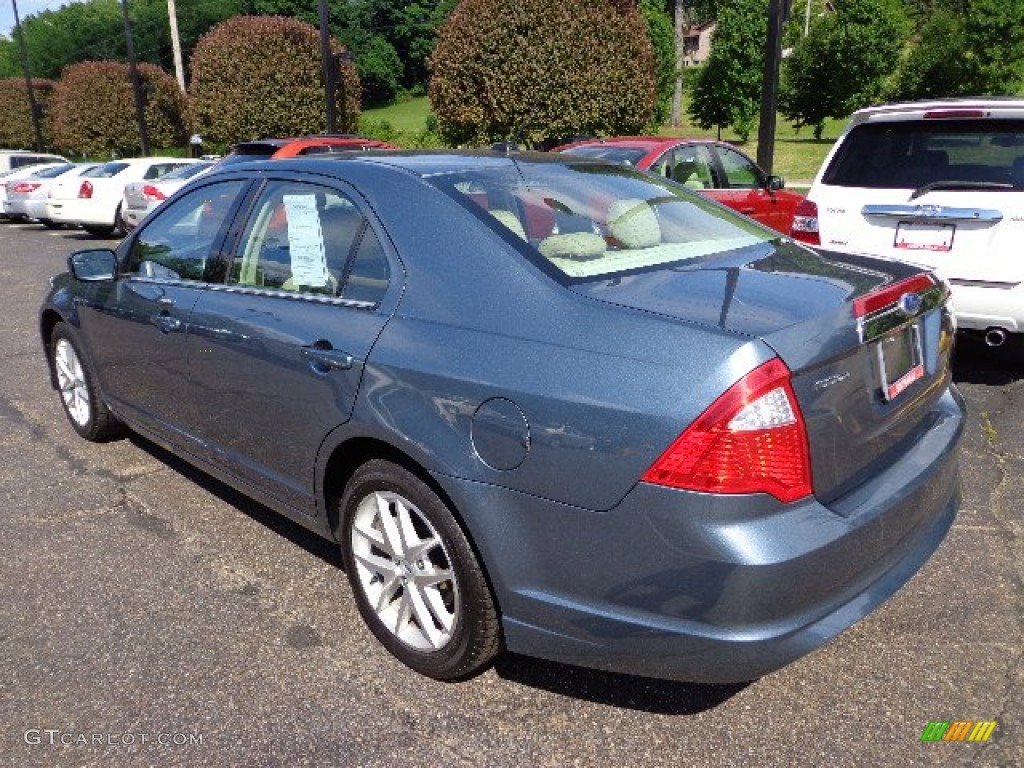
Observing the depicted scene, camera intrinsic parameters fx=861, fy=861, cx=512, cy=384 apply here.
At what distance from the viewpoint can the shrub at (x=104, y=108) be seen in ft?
106

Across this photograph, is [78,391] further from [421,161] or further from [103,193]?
[103,193]

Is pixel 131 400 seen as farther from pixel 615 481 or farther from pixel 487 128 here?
pixel 487 128

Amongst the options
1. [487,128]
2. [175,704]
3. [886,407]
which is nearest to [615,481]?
[886,407]

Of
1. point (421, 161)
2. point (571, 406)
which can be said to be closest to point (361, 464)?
point (571, 406)

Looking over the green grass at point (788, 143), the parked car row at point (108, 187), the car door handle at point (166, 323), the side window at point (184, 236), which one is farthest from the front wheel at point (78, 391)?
the green grass at point (788, 143)

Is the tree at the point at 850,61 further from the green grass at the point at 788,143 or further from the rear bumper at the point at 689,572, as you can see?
the rear bumper at the point at 689,572

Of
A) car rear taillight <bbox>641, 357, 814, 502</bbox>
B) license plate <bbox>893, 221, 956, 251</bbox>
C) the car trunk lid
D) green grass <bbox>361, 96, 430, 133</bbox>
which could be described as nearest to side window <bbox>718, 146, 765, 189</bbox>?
license plate <bbox>893, 221, 956, 251</bbox>

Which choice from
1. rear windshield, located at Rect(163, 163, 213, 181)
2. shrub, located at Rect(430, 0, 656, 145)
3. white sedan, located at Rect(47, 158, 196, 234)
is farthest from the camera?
shrub, located at Rect(430, 0, 656, 145)

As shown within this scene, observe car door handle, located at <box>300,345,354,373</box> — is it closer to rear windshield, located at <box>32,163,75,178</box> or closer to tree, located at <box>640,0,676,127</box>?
rear windshield, located at <box>32,163,75,178</box>

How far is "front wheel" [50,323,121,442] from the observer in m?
4.56

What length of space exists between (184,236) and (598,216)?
1.91 m

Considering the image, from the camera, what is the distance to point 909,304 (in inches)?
95.7

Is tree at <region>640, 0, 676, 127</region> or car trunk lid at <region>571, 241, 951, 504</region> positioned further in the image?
tree at <region>640, 0, 676, 127</region>

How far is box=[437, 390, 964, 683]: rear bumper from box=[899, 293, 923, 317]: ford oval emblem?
1.43ft
